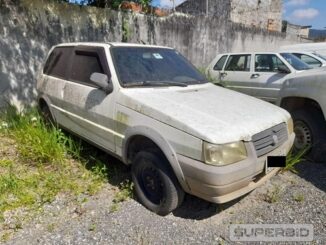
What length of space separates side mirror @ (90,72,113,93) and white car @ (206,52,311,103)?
Answer: 391 cm

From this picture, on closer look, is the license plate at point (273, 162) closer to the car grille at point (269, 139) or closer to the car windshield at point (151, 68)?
the car grille at point (269, 139)

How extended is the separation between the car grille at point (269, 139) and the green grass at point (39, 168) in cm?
191

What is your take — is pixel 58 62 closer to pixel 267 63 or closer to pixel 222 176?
pixel 222 176

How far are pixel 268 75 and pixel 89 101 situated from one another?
446 cm

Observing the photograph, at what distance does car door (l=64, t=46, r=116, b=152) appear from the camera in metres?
3.51

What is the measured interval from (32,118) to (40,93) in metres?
0.44

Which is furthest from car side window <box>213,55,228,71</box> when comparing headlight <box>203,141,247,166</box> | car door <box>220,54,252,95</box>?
headlight <box>203,141,247,166</box>

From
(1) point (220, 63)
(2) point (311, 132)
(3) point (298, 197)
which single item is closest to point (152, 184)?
(3) point (298, 197)

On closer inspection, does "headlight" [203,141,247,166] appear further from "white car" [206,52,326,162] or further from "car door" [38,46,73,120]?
"car door" [38,46,73,120]

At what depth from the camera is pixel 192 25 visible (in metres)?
10.4

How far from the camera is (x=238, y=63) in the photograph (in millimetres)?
7723

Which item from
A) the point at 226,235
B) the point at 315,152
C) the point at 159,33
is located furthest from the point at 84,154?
the point at 159,33

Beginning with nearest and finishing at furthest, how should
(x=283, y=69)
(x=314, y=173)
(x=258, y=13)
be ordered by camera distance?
(x=314, y=173) → (x=283, y=69) → (x=258, y=13)

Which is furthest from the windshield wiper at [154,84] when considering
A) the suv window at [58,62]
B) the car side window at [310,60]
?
the car side window at [310,60]
